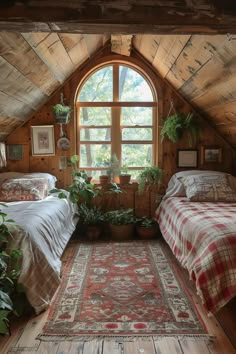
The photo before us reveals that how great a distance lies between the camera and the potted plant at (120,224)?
4.02 m

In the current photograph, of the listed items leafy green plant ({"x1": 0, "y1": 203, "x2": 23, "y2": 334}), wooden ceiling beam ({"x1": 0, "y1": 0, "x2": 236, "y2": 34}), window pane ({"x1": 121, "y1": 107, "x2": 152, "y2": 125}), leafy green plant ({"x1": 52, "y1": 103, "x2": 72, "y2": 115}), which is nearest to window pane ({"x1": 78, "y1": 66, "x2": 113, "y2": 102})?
window pane ({"x1": 121, "y1": 107, "x2": 152, "y2": 125})

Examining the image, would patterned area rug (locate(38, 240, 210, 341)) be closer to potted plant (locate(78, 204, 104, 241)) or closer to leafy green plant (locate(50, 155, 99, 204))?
potted plant (locate(78, 204, 104, 241))

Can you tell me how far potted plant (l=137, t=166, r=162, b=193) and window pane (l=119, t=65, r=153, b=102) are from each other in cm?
103

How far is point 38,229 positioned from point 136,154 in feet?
7.46

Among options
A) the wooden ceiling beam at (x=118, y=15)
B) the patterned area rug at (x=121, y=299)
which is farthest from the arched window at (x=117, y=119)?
the wooden ceiling beam at (x=118, y=15)

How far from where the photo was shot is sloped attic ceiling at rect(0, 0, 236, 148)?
142 centimetres

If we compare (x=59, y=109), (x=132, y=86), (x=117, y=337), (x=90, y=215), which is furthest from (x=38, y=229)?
(x=132, y=86)

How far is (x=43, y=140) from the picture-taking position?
13.6 ft

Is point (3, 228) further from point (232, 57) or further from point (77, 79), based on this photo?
point (77, 79)

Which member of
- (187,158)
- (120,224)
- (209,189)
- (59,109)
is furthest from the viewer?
(187,158)

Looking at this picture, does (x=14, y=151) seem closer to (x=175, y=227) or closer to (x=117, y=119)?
(x=117, y=119)

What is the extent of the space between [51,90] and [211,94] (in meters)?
2.00

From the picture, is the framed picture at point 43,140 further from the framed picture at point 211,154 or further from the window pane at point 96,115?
the framed picture at point 211,154

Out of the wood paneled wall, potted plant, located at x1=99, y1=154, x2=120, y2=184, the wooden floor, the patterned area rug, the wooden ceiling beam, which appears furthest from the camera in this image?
potted plant, located at x1=99, y1=154, x2=120, y2=184
